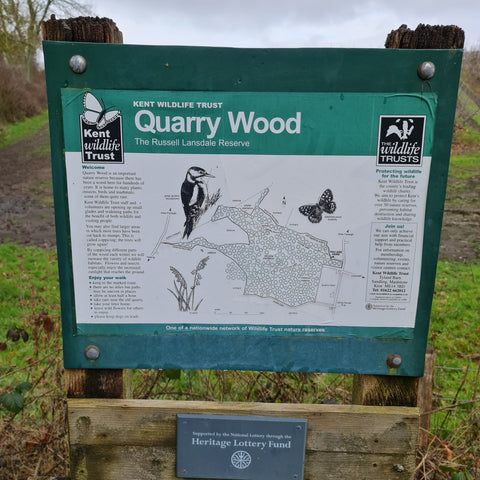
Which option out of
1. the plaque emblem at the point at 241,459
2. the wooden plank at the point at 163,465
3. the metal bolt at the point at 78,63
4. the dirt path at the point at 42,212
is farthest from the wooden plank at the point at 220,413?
the dirt path at the point at 42,212

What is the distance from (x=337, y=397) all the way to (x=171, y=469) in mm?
1455

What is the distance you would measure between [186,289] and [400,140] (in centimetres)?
Answer: 96

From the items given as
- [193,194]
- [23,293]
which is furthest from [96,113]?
[23,293]

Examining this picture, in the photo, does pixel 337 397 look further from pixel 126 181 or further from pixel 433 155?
pixel 126 181

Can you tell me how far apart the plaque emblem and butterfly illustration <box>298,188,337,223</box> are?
3.23 ft

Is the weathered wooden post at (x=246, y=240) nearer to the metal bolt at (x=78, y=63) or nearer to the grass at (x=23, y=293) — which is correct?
the metal bolt at (x=78, y=63)

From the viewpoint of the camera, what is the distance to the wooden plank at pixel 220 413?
1.83 m

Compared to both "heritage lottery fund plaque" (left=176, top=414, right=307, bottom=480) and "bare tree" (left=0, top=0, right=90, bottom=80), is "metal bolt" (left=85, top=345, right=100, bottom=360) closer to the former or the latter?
"heritage lottery fund plaque" (left=176, top=414, right=307, bottom=480)

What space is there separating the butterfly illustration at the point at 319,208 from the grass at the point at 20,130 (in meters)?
18.8

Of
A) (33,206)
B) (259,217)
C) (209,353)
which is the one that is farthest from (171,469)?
(33,206)

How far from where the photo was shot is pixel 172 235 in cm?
170

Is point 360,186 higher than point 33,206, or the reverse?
point 360,186

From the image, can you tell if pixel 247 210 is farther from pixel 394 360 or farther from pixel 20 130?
pixel 20 130

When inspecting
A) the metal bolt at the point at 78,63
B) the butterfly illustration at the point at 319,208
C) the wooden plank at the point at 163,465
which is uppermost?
the metal bolt at the point at 78,63
